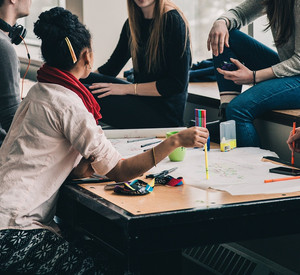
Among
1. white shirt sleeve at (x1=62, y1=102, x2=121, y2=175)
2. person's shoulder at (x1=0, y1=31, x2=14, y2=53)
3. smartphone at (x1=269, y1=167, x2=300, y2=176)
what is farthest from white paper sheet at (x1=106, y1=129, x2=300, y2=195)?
person's shoulder at (x1=0, y1=31, x2=14, y2=53)

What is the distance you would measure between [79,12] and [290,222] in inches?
111

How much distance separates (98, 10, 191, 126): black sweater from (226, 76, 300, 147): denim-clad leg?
0.38 metres

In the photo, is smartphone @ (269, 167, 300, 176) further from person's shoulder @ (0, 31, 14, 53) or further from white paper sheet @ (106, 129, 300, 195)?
person's shoulder @ (0, 31, 14, 53)

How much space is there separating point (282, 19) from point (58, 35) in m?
1.03

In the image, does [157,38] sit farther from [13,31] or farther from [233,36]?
[13,31]

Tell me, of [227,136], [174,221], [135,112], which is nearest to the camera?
[174,221]

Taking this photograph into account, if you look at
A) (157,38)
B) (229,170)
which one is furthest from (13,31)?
(229,170)

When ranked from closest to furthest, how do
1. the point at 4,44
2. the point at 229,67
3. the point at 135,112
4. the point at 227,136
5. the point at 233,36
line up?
1. the point at 4,44
2. the point at 227,136
3. the point at 229,67
4. the point at 233,36
5. the point at 135,112

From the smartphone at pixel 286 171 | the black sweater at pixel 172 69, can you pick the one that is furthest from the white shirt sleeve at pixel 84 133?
the black sweater at pixel 172 69

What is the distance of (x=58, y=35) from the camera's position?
5.12ft

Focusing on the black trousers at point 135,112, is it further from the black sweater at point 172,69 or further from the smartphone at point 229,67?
the smartphone at point 229,67

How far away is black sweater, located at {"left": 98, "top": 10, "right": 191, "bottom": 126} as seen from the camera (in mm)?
2504

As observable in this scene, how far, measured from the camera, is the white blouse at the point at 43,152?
150 centimetres

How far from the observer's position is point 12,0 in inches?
84.0
